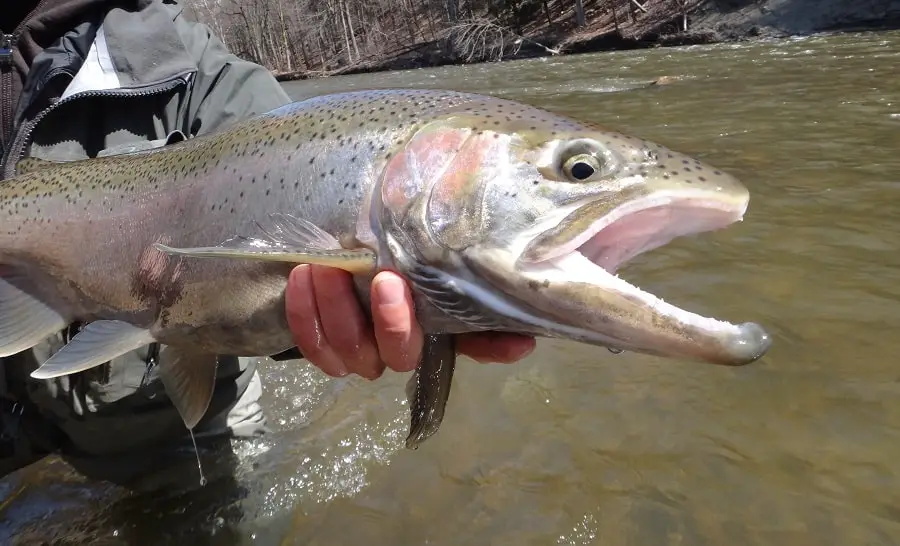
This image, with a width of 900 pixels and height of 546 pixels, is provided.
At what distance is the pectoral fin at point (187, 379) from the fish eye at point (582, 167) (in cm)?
119

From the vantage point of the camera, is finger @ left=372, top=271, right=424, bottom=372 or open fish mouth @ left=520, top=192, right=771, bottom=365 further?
finger @ left=372, top=271, right=424, bottom=372

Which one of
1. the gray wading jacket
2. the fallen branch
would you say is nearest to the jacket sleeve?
the gray wading jacket

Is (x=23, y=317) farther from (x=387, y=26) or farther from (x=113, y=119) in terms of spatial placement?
(x=387, y=26)

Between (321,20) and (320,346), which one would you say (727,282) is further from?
(321,20)

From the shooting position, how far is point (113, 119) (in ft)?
8.27

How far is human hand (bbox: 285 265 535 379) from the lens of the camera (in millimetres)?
1494

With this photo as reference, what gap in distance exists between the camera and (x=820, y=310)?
352 centimetres

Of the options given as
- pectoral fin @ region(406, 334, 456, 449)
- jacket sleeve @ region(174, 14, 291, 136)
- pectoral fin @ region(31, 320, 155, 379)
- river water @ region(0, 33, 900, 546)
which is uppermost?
jacket sleeve @ region(174, 14, 291, 136)

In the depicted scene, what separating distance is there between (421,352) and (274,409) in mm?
1852

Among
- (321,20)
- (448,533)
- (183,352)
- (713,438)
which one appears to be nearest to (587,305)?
(183,352)

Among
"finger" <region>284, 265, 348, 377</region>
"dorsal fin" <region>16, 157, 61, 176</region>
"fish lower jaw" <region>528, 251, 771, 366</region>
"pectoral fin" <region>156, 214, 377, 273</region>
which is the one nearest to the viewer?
"fish lower jaw" <region>528, 251, 771, 366</region>

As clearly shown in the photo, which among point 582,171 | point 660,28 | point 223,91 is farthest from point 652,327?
point 660,28

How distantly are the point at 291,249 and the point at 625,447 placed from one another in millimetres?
1808

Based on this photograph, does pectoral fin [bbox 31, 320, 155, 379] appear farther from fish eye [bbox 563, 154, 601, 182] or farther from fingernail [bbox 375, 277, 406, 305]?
fish eye [bbox 563, 154, 601, 182]
